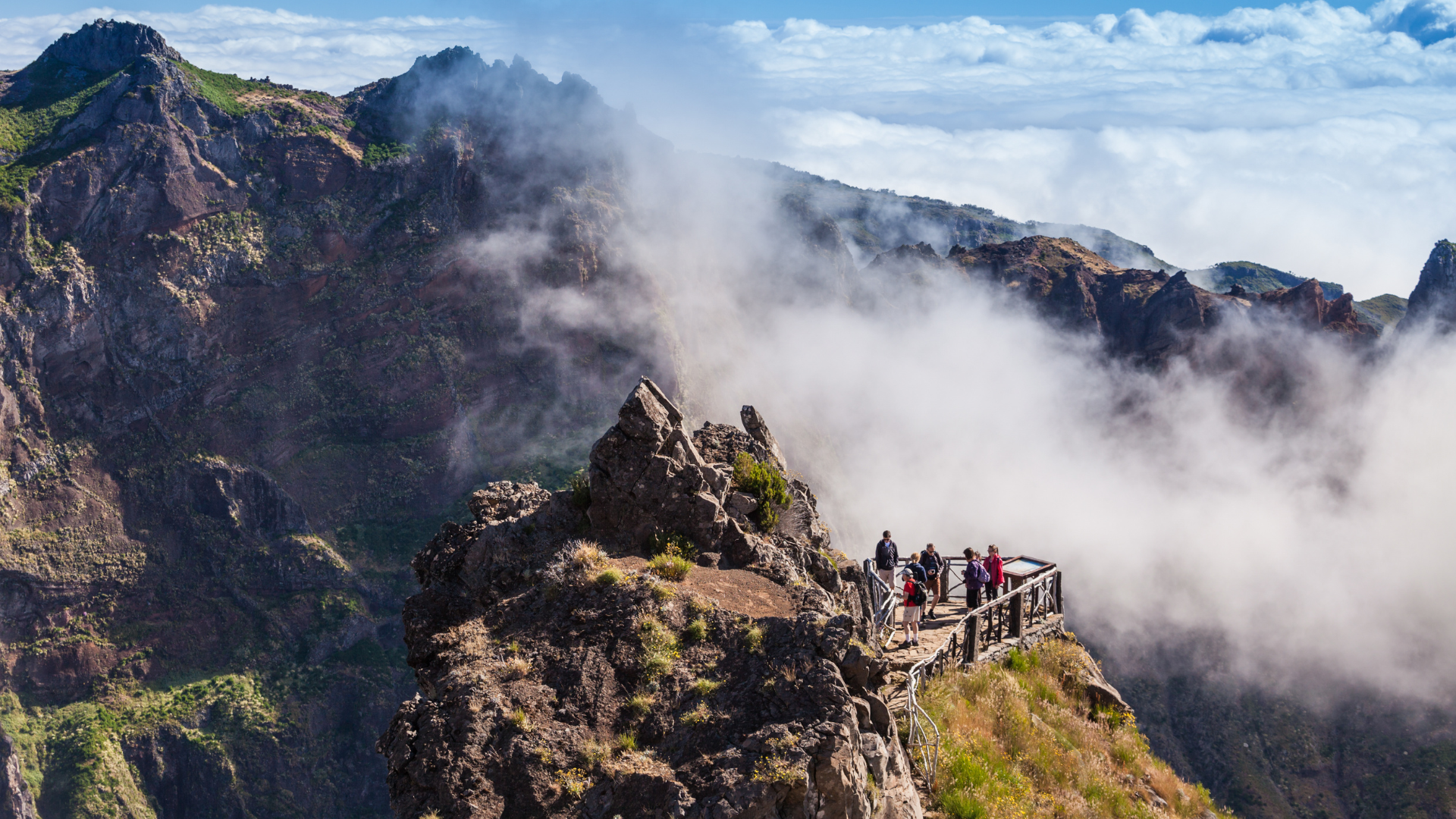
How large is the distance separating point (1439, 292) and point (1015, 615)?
164m

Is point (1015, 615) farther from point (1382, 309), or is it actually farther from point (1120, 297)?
point (1382, 309)

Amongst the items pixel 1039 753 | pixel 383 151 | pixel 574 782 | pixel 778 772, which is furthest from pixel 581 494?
pixel 383 151

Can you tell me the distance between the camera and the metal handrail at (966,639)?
48.0ft

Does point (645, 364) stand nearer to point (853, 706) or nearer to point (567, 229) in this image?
point (567, 229)

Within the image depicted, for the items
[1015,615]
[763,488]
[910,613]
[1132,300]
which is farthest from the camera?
[1132,300]

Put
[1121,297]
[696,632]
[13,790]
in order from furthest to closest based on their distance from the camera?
[1121,297] < [13,790] < [696,632]

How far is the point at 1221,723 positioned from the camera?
96.8 m

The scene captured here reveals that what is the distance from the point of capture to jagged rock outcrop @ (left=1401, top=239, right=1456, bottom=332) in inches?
5541

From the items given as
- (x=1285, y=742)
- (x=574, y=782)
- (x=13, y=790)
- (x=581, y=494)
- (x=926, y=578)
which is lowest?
(x=13, y=790)

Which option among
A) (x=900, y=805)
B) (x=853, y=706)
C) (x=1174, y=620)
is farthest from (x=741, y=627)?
(x=1174, y=620)

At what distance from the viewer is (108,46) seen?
13138 cm

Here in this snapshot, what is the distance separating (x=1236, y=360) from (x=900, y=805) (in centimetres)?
15773

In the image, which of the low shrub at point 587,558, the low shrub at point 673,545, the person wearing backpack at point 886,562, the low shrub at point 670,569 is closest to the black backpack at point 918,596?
the person wearing backpack at point 886,562

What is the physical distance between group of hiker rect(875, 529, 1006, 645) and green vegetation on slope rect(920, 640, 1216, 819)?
206cm
